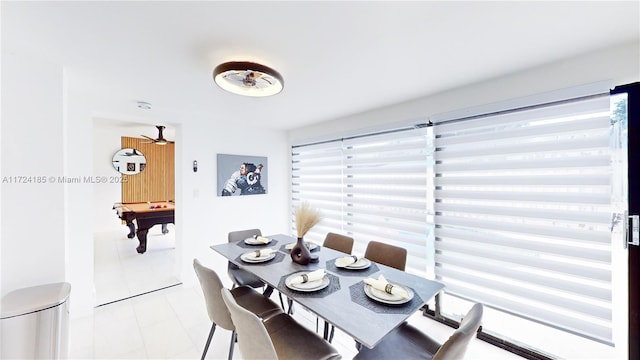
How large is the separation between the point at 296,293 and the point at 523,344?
81.0 inches

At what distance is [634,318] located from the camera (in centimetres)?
149

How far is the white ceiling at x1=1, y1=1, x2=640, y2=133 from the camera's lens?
1.23 m

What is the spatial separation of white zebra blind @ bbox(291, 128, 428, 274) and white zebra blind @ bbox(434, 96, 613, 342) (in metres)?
0.27

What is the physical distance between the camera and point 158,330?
88.4 inches

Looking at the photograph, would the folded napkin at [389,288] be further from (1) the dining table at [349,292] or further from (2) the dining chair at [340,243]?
(2) the dining chair at [340,243]

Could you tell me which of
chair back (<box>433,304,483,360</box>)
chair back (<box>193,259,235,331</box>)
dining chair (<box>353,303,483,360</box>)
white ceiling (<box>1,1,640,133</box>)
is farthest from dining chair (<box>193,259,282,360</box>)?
white ceiling (<box>1,1,640,133</box>)

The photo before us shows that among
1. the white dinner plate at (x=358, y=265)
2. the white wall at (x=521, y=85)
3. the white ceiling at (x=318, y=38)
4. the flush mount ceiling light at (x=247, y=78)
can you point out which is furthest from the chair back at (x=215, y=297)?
the white wall at (x=521, y=85)

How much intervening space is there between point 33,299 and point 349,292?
2.08m

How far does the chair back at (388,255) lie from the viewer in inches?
81.5

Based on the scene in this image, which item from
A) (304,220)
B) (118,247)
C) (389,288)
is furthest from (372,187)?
(118,247)

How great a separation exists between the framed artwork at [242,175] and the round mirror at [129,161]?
3.86m

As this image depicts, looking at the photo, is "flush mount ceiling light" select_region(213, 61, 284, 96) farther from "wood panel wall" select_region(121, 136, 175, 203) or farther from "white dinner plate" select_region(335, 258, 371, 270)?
"wood panel wall" select_region(121, 136, 175, 203)

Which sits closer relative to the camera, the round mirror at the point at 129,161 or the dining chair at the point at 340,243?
the dining chair at the point at 340,243

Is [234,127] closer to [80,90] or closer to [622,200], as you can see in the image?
[80,90]
